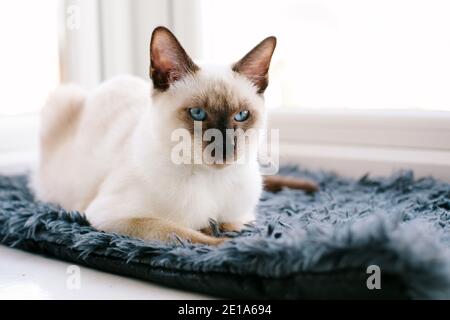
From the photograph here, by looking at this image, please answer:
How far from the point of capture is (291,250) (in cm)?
98

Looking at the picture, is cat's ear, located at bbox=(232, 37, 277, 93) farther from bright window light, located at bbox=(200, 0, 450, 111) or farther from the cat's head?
bright window light, located at bbox=(200, 0, 450, 111)

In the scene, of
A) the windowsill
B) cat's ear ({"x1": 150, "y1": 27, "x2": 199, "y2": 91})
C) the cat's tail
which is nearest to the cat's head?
cat's ear ({"x1": 150, "y1": 27, "x2": 199, "y2": 91})

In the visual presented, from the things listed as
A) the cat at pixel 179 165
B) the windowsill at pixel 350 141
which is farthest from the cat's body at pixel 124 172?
the windowsill at pixel 350 141

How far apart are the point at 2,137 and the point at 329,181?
45.7 inches

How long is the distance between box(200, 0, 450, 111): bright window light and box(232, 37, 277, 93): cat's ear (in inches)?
28.3

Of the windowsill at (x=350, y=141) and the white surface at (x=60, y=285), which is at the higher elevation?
the windowsill at (x=350, y=141)

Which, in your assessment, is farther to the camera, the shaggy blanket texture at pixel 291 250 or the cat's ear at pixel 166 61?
the cat's ear at pixel 166 61

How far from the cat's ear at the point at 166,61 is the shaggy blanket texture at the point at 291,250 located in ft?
1.21

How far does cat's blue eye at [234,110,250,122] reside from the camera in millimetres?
1292

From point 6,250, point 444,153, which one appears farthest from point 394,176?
point 6,250

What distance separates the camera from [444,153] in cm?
181

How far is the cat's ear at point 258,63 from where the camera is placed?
1337mm

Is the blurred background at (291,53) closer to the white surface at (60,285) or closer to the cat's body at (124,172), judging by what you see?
the cat's body at (124,172)

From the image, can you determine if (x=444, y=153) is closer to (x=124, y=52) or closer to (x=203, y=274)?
(x=203, y=274)
